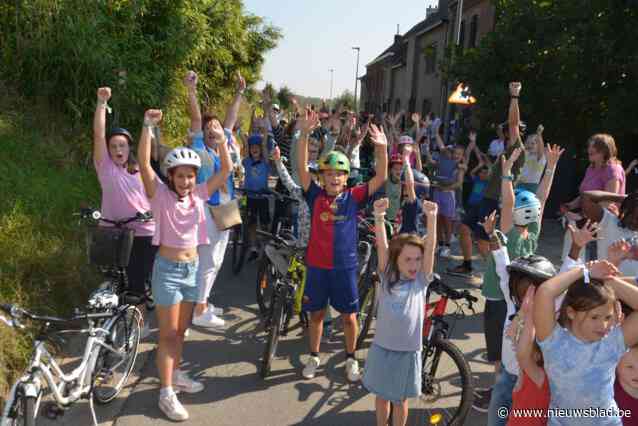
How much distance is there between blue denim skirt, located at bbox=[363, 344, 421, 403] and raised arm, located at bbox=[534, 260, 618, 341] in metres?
1.11

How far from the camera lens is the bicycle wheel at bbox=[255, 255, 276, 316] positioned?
6.07 m

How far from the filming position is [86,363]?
3.77 m

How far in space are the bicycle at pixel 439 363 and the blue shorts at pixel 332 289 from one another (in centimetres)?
71

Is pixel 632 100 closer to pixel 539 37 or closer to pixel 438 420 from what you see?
pixel 539 37

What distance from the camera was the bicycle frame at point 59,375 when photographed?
302cm

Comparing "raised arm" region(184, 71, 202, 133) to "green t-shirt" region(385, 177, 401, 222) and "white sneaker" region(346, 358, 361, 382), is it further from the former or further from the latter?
"green t-shirt" region(385, 177, 401, 222)

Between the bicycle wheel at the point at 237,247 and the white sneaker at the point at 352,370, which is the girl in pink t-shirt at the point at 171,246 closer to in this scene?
the white sneaker at the point at 352,370

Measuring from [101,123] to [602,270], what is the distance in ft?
12.0

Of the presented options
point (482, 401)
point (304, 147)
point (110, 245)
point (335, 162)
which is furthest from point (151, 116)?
point (482, 401)

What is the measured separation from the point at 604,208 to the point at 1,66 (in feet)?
27.6

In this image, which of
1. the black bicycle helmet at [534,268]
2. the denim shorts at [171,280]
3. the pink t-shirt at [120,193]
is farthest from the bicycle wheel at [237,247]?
the black bicycle helmet at [534,268]

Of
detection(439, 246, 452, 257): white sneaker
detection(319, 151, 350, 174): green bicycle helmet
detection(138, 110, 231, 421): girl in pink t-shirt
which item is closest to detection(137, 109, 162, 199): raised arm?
detection(138, 110, 231, 421): girl in pink t-shirt

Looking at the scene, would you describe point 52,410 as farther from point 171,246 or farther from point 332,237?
point 332,237

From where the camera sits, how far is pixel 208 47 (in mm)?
13258
